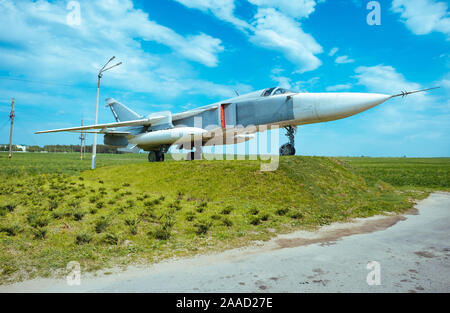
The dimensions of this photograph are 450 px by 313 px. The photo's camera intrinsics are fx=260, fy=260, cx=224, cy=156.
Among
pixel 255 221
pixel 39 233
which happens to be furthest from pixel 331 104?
pixel 39 233

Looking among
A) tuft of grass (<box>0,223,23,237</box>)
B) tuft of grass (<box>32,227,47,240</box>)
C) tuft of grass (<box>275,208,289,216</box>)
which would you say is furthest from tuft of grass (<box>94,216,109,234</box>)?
tuft of grass (<box>275,208,289,216</box>)

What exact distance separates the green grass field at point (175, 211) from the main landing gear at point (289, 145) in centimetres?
72

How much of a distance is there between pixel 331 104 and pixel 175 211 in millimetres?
7460

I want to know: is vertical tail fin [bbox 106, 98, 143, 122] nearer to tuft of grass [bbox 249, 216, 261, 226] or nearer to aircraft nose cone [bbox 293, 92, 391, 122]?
aircraft nose cone [bbox 293, 92, 391, 122]

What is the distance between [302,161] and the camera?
1254 cm

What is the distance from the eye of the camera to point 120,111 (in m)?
23.7

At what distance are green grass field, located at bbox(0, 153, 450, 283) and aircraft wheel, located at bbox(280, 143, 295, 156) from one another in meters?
0.65

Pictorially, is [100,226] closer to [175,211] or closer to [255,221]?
[175,211]

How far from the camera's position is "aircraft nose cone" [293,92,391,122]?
10097 mm

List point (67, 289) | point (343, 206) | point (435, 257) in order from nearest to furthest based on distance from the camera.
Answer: point (67, 289) < point (435, 257) < point (343, 206)

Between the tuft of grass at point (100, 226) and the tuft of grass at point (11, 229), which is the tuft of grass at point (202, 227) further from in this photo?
the tuft of grass at point (11, 229)
